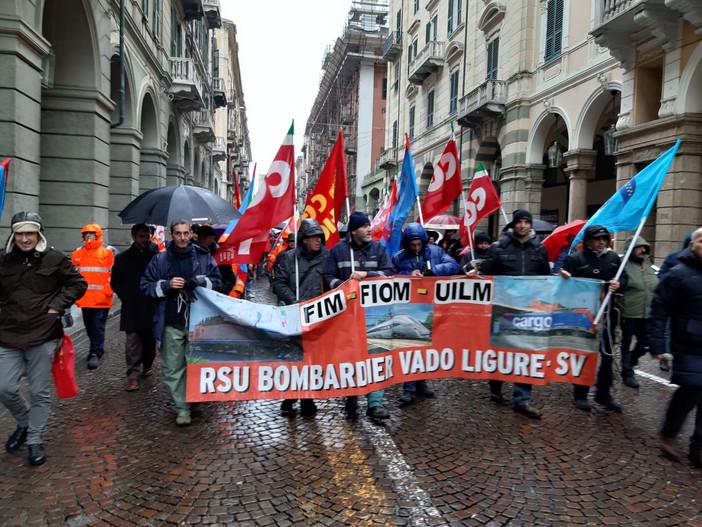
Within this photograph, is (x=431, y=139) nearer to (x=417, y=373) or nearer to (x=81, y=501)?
(x=417, y=373)

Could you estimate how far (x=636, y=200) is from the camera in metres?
5.19

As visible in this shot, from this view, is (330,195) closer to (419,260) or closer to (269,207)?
(269,207)

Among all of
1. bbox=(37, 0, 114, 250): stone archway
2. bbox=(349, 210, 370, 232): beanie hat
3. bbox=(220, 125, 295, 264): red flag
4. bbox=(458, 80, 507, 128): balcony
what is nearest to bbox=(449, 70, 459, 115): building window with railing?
bbox=(458, 80, 507, 128): balcony

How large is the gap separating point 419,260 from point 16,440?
409 centimetres

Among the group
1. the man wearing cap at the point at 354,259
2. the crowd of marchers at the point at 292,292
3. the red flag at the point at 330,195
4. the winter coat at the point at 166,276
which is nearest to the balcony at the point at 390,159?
the crowd of marchers at the point at 292,292

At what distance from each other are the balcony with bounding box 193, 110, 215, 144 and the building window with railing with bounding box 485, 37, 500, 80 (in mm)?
15895

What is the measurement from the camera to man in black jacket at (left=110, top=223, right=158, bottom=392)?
568 centimetres

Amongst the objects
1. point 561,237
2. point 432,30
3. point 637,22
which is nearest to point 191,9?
point 432,30

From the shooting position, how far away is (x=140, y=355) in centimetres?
581

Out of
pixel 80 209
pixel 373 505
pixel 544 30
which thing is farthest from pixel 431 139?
pixel 373 505

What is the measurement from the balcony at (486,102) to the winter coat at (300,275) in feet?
53.4

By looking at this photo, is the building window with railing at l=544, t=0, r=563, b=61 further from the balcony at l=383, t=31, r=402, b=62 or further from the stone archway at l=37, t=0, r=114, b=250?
the balcony at l=383, t=31, r=402, b=62

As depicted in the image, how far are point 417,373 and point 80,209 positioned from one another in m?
10.1

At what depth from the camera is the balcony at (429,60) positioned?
25.4 m
